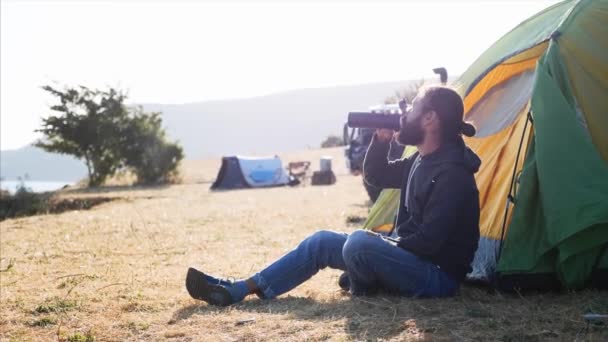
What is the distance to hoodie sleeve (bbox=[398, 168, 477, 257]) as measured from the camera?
13.7 feet

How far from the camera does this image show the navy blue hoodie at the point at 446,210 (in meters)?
4.19

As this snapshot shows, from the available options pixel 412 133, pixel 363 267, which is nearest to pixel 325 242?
pixel 363 267

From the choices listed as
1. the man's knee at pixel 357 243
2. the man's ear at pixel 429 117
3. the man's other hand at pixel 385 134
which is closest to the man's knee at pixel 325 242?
the man's knee at pixel 357 243

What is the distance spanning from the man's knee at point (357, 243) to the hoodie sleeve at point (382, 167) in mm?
787

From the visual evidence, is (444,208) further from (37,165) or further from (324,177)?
(37,165)

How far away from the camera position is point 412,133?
436cm

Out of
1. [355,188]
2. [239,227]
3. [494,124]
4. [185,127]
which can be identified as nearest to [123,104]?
[355,188]

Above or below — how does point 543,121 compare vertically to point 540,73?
below

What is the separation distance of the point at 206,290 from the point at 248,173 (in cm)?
1732

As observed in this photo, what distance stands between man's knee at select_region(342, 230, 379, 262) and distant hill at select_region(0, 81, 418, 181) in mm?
77973

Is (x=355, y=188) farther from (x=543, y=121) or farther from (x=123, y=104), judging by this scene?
(x=543, y=121)

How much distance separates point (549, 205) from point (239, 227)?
6.34m

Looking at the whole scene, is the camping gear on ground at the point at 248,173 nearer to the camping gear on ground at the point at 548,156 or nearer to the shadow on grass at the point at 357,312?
the camping gear on ground at the point at 548,156

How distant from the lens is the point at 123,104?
23.6 metres
